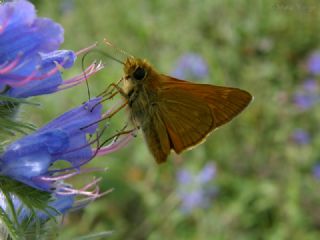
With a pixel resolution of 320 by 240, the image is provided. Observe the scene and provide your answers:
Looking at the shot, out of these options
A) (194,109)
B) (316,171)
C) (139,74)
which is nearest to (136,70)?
(139,74)

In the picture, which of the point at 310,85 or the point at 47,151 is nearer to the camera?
the point at 47,151

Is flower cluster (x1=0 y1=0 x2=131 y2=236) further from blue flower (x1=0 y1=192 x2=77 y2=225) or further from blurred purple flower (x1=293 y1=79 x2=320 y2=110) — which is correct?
blurred purple flower (x1=293 y1=79 x2=320 y2=110)

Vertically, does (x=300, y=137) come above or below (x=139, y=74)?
below

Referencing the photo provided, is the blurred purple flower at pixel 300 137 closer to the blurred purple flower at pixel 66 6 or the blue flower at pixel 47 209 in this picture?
the blurred purple flower at pixel 66 6

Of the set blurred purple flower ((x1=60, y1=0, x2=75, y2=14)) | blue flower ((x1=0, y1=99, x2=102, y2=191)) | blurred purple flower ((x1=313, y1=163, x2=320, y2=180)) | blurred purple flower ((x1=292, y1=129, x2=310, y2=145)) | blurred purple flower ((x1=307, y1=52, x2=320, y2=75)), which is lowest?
blurred purple flower ((x1=60, y1=0, x2=75, y2=14))

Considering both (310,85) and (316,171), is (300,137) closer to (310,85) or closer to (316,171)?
(316,171)

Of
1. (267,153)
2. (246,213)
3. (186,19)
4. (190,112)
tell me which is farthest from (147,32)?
(190,112)

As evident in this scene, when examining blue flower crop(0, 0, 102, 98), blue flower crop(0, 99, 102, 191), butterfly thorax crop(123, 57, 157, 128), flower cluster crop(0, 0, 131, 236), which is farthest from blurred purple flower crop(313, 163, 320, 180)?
blue flower crop(0, 0, 102, 98)
